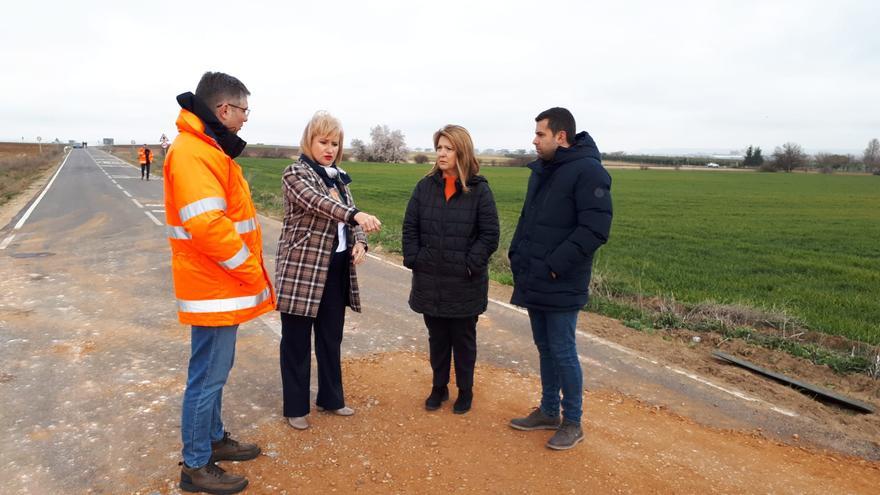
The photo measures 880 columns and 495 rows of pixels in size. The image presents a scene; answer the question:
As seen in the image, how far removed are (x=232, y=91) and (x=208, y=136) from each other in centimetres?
29

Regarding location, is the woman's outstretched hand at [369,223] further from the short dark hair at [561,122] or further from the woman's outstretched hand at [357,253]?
the short dark hair at [561,122]

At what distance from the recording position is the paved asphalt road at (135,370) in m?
3.38

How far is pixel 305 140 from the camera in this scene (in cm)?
356

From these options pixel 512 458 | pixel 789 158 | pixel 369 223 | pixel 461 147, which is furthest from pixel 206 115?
pixel 789 158

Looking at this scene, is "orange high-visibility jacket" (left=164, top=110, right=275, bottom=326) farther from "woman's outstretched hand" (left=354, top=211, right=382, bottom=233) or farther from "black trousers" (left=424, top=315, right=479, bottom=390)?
"black trousers" (left=424, top=315, right=479, bottom=390)

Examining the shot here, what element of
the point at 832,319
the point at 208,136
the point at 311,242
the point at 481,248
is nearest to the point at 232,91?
the point at 208,136

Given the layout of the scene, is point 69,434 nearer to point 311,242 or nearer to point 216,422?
point 216,422

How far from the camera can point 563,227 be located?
11.6 feet

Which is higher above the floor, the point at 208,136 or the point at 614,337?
the point at 208,136

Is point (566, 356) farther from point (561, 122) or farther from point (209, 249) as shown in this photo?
point (209, 249)

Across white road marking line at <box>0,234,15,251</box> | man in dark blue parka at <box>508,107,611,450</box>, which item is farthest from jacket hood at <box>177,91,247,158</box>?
white road marking line at <box>0,234,15,251</box>

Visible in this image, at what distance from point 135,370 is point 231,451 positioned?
70.1 inches

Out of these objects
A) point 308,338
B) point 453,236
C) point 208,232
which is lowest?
point 308,338

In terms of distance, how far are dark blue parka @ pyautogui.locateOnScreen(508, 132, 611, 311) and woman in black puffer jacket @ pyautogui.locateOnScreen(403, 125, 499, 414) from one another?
28cm
